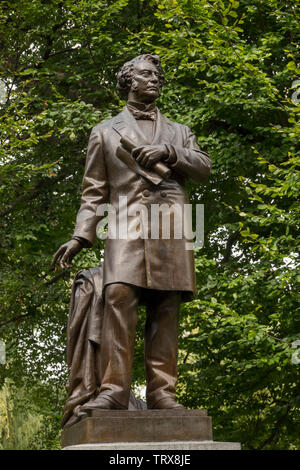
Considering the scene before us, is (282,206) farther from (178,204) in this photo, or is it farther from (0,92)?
(178,204)

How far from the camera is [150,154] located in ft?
17.2

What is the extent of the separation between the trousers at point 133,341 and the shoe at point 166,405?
0.03 metres

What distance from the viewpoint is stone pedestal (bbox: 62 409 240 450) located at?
4.54m

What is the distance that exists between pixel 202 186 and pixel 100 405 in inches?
370

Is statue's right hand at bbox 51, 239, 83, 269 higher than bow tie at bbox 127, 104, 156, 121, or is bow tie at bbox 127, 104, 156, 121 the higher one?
bow tie at bbox 127, 104, 156, 121

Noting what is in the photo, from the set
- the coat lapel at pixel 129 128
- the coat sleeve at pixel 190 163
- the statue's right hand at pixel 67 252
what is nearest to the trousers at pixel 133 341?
the statue's right hand at pixel 67 252

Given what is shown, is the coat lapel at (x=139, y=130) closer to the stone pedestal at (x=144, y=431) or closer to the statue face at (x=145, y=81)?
the statue face at (x=145, y=81)

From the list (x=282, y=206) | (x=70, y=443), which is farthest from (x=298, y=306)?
(x=70, y=443)

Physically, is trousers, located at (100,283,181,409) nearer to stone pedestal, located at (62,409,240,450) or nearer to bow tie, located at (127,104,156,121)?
stone pedestal, located at (62,409,240,450)

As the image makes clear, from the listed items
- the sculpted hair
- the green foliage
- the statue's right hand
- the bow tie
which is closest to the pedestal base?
the statue's right hand

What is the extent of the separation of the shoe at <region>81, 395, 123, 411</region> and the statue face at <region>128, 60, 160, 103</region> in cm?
207

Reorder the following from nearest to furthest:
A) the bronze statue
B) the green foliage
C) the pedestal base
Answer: the pedestal base
the bronze statue
the green foliage

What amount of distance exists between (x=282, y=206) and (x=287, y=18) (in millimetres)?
2801
